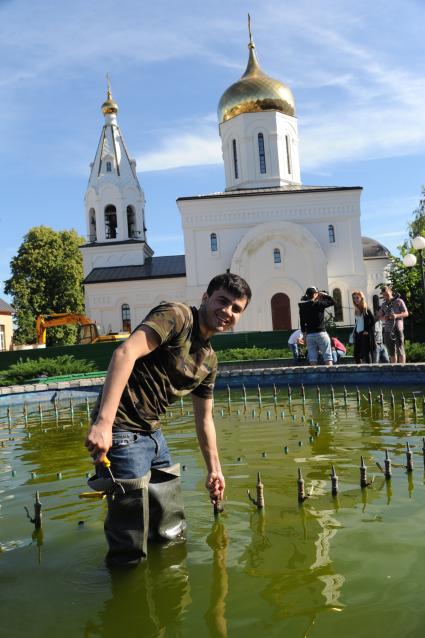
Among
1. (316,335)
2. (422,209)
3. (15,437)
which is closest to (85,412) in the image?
(15,437)

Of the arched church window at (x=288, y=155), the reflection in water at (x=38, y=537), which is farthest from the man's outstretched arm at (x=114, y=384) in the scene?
the arched church window at (x=288, y=155)

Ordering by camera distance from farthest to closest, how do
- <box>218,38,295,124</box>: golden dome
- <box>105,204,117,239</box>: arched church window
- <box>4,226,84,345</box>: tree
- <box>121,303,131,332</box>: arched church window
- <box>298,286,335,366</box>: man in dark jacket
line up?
<box>4,226,84,345</box>: tree
<box>105,204,117,239</box>: arched church window
<box>121,303,131,332</box>: arched church window
<box>218,38,295,124</box>: golden dome
<box>298,286,335,366</box>: man in dark jacket

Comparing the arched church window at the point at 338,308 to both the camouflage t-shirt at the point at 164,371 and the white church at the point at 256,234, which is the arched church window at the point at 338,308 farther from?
the camouflage t-shirt at the point at 164,371

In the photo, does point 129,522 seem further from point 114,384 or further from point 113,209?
point 113,209

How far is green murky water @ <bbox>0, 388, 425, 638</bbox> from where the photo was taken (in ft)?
9.10

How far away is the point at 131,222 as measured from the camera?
4159 cm

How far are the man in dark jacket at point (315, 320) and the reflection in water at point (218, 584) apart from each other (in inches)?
304

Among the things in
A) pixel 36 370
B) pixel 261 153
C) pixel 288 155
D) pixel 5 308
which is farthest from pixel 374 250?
pixel 36 370

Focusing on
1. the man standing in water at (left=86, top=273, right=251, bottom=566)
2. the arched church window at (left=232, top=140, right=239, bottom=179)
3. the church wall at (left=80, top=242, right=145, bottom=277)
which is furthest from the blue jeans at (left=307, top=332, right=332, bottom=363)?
the church wall at (left=80, top=242, right=145, bottom=277)

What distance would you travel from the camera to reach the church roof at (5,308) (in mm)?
48219

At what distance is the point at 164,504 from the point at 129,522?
0.39 meters

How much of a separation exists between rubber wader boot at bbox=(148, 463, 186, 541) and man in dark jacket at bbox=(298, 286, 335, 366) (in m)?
7.81

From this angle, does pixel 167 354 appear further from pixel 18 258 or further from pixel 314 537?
pixel 18 258

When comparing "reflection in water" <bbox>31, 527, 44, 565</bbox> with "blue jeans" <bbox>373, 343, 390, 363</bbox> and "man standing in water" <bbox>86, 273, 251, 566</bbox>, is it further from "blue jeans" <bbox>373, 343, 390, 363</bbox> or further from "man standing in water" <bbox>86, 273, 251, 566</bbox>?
"blue jeans" <bbox>373, 343, 390, 363</bbox>
